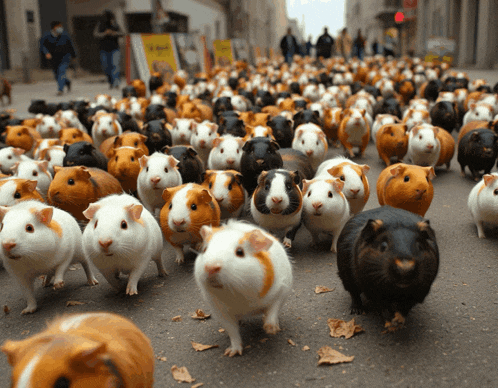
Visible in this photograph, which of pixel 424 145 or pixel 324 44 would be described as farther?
pixel 324 44

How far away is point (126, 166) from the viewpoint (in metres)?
5.89

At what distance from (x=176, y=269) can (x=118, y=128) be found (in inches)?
165

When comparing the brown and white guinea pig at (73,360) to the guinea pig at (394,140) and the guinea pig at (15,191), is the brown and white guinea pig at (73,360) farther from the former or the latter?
the guinea pig at (394,140)

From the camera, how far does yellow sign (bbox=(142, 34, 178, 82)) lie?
1659cm

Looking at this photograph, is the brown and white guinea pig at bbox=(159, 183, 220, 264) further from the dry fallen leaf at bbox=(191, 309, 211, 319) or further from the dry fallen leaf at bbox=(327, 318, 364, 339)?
the dry fallen leaf at bbox=(327, 318, 364, 339)

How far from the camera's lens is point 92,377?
5.82 ft

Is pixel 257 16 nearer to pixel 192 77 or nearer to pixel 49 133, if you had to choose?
pixel 192 77

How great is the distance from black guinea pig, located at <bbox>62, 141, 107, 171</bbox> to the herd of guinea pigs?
0.7 inches

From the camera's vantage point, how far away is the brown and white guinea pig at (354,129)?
8.52 metres

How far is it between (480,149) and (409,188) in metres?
2.71

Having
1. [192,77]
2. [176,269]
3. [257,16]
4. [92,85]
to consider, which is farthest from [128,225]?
[257,16]

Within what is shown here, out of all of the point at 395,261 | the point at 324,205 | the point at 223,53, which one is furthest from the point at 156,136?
the point at 223,53

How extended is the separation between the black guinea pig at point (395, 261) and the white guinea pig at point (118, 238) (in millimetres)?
1655

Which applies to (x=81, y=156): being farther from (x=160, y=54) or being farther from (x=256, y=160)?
(x=160, y=54)
